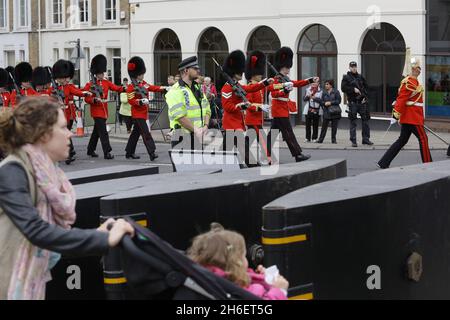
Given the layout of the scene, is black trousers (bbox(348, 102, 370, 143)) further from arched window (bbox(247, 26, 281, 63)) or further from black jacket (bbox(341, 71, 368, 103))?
arched window (bbox(247, 26, 281, 63))

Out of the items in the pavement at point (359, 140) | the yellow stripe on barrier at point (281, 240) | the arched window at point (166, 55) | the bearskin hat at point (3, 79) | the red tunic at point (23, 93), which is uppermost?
the arched window at point (166, 55)

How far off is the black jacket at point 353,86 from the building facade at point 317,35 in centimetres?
431

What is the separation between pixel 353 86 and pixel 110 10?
19.8m

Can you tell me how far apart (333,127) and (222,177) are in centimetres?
1682

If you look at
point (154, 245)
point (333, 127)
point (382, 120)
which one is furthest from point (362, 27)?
point (154, 245)

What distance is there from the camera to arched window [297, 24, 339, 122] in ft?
98.4

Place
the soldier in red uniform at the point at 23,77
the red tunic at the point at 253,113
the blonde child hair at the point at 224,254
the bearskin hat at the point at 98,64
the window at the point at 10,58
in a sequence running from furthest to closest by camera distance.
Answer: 1. the window at the point at 10,58
2. the soldier in red uniform at the point at 23,77
3. the bearskin hat at the point at 98,64
4. the red tunic at the point at 253,113
5. the blonde child hair at the point at 224,254

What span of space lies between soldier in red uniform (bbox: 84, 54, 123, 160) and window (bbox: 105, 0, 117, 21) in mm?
18876

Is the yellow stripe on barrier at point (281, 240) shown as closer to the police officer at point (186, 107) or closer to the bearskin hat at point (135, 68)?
the police officer at point (186, 107)

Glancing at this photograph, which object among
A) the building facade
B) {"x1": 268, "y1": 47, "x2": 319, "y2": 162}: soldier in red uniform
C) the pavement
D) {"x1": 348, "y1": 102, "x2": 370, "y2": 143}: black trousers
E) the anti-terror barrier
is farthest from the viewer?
the building facade

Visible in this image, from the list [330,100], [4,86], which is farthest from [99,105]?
[330,100]

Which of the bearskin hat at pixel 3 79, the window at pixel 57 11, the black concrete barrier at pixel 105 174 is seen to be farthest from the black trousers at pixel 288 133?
the window at pixel 57 11

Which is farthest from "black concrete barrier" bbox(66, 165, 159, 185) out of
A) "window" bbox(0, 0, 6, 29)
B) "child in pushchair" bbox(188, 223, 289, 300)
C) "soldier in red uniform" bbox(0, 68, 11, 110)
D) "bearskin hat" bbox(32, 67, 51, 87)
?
"window" bbox(0, 0, 6, 29)

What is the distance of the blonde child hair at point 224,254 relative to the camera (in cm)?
489
